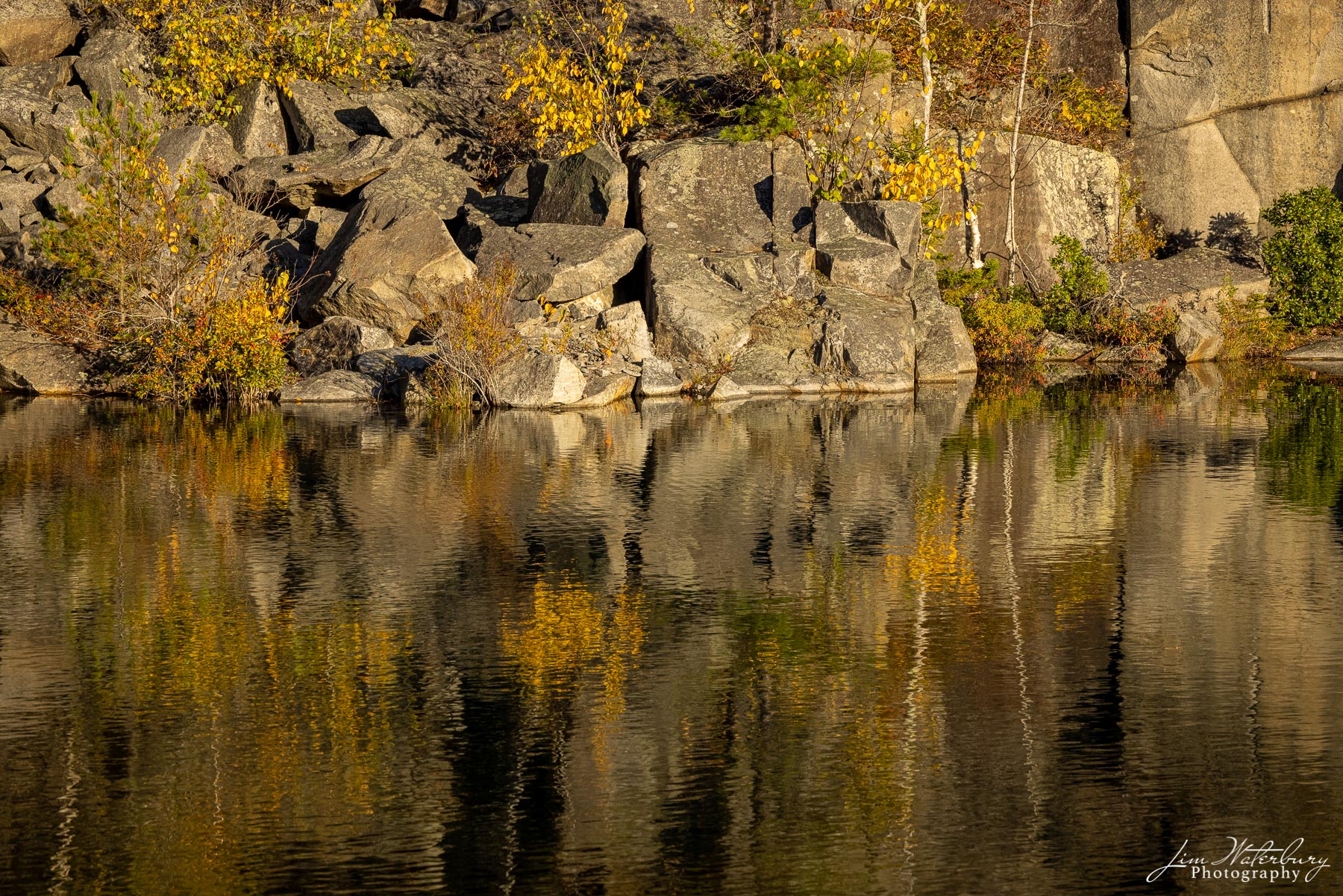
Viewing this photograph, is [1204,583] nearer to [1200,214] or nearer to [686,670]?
[686,670]

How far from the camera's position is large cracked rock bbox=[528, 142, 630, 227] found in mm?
28938

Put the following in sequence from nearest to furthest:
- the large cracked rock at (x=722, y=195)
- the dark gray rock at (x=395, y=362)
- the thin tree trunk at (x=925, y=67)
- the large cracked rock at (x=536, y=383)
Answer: the large cracked rock at (x=536, y=383) < the dark gray rock at (x=395, y=362) < the large cracked rock at (x=722, y=195) < the thin tree trunk at (x=925, y=67)

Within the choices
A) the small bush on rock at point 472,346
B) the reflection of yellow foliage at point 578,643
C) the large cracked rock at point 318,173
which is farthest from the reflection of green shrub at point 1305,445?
the large cracked rock at point 318,173

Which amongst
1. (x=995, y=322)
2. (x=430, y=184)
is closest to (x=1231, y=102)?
(x=995, y=322)

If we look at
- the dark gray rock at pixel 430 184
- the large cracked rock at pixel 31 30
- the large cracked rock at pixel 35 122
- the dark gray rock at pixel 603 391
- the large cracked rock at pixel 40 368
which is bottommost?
the dark gray rock at pixel 603 391

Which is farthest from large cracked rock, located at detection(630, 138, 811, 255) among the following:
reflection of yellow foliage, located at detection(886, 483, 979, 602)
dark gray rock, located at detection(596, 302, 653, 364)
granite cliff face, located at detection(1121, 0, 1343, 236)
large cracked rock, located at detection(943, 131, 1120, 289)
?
reflection of yellow foliage, located at detection(886, 483, 979, 602)

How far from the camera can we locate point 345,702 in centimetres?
827

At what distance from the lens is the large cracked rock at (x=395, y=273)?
26.1 meters

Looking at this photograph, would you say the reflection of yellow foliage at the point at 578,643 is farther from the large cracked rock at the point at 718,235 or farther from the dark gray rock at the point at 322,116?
the dark gray rock at the point at 322,116

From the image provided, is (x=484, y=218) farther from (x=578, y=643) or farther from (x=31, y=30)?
(x=578, y=643)

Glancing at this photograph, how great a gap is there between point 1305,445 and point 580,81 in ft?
63.0

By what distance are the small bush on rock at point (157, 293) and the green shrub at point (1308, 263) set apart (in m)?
21.8

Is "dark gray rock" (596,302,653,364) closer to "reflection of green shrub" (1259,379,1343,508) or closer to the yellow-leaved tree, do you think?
the yellow-leaved tree

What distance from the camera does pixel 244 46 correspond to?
34.1 metres
